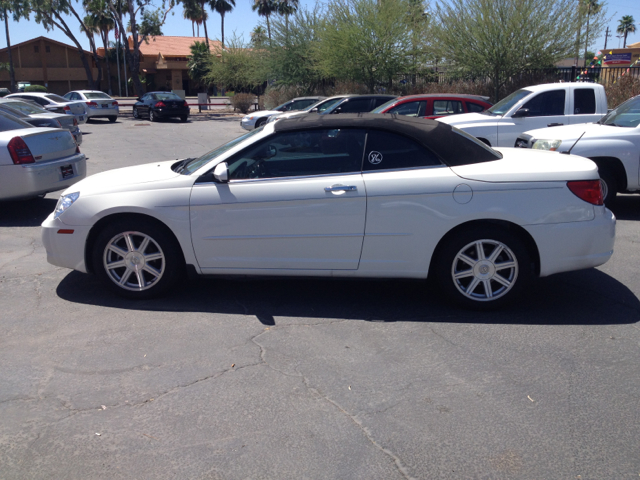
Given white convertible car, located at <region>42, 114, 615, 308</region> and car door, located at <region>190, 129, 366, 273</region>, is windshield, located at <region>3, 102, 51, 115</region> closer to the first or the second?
white convertible car, located at <region>42, 114, 615, 308</region>

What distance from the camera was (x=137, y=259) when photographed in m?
5.11

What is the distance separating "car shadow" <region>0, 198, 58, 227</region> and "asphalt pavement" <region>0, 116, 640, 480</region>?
2.79 metres

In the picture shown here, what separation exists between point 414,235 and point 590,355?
1.55 m

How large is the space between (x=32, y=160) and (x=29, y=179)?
0.30 m

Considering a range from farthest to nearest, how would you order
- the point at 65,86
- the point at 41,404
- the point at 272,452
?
1. the point at 65,86
2. the point at 41,404
3. the point at 272,452

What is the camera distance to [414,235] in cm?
476

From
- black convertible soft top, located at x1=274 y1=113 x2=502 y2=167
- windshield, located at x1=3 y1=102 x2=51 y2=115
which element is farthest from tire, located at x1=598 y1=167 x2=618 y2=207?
windshield, located at x1=3 y1=102 x2=51 y2=115

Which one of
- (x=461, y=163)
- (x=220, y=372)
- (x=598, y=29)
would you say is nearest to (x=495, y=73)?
(x=598, y=29)

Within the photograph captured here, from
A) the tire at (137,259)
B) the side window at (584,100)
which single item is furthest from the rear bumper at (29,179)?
the side window at (584,100)

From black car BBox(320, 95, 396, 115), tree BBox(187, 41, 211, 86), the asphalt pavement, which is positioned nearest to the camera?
the asphalt pavement

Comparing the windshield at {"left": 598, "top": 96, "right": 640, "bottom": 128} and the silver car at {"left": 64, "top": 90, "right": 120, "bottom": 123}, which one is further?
the silver car at {"left": 64, "top": 90, "right": 120, "bottom": 123}

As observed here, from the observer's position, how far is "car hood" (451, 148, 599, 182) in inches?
185

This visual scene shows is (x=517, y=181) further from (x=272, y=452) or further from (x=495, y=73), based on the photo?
(x=495, y=73)

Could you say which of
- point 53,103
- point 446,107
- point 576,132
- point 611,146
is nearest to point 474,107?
point 446,107
